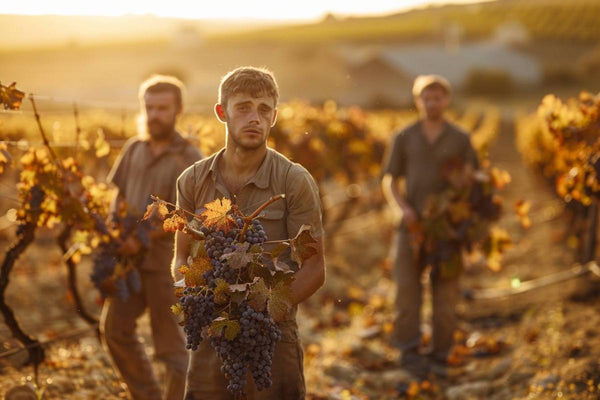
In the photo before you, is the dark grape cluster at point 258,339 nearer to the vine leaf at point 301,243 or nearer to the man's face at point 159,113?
the vine leaf at point 301,243

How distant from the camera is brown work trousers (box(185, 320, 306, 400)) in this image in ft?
9.45

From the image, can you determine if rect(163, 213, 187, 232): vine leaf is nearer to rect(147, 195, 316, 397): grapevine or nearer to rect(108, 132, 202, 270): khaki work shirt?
rect(147, 195, 316, 397): grapevine

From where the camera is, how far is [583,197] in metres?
4.88

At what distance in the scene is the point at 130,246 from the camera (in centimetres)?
417

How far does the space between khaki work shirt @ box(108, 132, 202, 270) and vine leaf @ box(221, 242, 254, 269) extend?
1687 mm

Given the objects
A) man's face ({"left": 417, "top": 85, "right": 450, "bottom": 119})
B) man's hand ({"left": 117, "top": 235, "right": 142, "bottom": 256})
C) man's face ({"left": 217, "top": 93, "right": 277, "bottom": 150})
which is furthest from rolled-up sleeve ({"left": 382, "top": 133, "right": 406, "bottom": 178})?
man's face ({"left": 217, "top": 93, "right": 277, "bottom": 150})

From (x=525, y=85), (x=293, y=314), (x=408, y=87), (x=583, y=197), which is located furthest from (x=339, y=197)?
(x=525, y=85)

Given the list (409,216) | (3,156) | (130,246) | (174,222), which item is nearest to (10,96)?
(3,156)

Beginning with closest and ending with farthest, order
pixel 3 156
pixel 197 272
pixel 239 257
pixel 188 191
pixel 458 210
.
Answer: pixel 239 257, pixel 197 272, pixel 188 191, pixel 3 156, pixel 458 210

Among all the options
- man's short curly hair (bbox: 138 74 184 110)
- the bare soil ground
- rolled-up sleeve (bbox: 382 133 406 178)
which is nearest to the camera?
man's short curly hair (bbox: 138 74 184 110)

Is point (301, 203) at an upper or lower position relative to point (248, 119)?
lower

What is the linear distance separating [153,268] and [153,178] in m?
0.55

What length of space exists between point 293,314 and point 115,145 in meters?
3.46

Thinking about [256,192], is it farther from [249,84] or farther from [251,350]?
[251,350]
